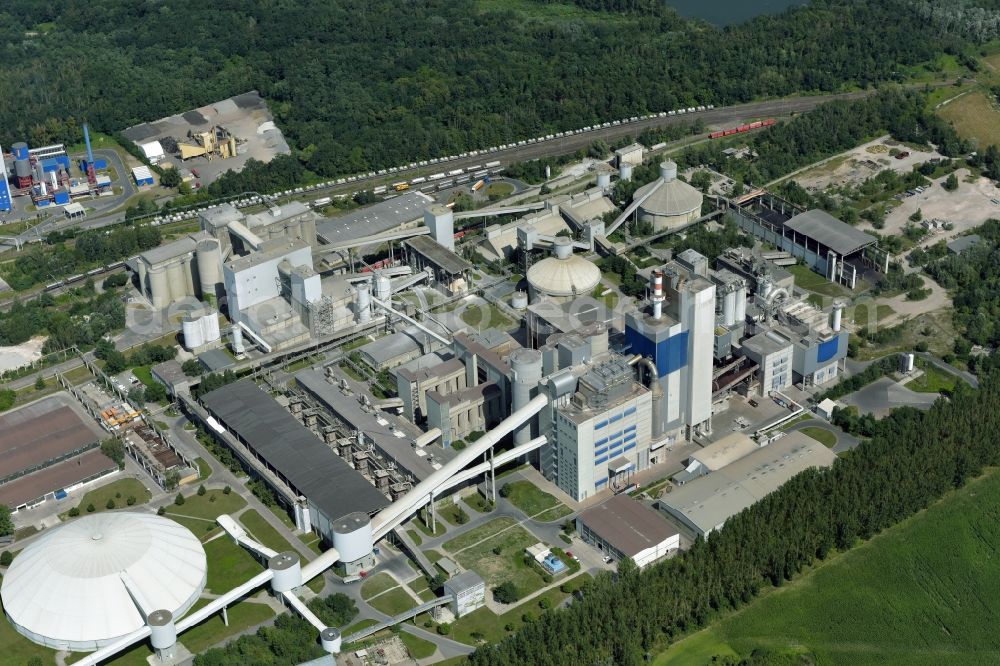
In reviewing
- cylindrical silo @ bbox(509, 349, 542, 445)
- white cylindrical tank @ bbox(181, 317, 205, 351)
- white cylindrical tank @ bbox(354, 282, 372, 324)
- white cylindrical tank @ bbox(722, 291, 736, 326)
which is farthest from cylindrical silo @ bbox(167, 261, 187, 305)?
white cylindrical tank @ bbox(722, 291, 736, 326)

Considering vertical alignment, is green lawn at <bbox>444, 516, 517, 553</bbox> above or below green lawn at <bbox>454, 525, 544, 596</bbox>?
above

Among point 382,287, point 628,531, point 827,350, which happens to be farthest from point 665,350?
point 382,287

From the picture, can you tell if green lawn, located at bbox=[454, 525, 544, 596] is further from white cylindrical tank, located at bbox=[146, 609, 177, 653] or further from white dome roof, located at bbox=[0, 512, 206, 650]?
white cylindrical tank, located at bbox=[146, 609, 177, 653]

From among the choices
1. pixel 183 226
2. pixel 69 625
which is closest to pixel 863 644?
pixel 69 625

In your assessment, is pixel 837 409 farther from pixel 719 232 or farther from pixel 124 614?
pixel 124 614

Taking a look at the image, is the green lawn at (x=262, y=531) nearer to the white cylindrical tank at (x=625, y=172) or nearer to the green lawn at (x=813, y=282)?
the green lawn at (x=813, y=282)

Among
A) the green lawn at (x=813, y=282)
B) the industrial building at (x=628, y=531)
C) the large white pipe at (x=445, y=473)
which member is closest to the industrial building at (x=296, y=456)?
the large white pipe at (x=445, y=473)

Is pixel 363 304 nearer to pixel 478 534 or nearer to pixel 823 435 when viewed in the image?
pixel 478 534
